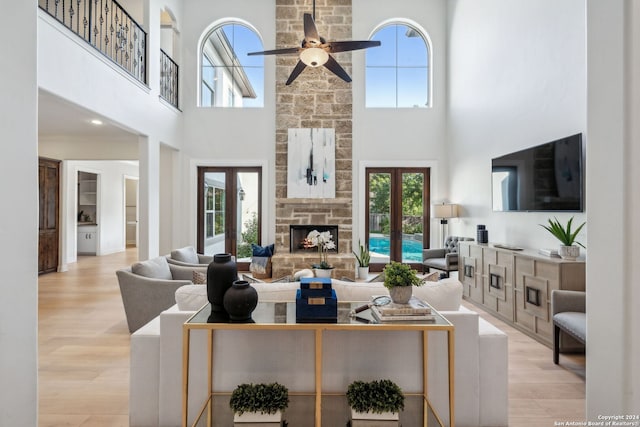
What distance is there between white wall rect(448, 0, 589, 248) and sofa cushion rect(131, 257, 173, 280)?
14.4 feet

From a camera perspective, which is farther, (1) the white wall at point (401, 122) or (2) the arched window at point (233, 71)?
(2) the arched window at point (233, 71)

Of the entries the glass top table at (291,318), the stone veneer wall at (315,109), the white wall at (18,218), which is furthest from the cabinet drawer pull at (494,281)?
the white wall at (18,218)

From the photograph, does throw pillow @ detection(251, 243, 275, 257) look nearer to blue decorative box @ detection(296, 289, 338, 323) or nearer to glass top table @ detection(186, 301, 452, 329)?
glass top table @ detection(186, 301, 452, 329)

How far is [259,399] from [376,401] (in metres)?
0.63

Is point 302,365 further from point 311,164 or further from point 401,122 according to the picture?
point 401,122

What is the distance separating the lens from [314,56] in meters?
4.06

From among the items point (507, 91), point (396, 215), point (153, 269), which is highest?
point (507, 91)

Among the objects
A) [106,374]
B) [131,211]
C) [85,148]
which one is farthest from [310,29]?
[131,211]

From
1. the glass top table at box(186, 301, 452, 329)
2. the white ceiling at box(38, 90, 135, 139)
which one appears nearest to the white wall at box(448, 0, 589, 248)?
the glass top table at box(186, 301, 452, 329)

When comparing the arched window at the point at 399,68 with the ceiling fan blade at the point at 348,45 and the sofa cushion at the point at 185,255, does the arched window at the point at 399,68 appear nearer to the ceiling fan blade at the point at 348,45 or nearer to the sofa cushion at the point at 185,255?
the ceiling fan blade at the point at 348,45

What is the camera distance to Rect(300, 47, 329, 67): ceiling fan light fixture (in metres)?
4.02

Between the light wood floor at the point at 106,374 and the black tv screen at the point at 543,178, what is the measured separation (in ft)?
4.79

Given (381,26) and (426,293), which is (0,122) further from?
(381,26)

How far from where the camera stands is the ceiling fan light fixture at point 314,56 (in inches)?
158
